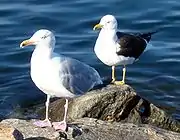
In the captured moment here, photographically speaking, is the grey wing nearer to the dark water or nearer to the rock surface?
Result: the rock surface

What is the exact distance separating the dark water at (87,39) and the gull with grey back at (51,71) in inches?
120

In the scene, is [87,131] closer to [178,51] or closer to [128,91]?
[128,91]

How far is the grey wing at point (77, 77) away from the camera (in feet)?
24.8

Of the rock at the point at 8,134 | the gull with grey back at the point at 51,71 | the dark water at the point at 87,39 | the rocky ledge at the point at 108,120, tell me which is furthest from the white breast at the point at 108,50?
the rock at the point at 8,134

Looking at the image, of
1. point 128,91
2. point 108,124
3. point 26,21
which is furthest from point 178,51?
point 108,124

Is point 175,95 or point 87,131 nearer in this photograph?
point 87,131

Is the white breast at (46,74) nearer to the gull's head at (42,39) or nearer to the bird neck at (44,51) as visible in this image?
the bird neck at (44,51)

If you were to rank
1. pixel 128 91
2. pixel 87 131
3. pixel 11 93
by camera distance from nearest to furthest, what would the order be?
pixel 87 131 → pixel 128 91 → pixel 11 93

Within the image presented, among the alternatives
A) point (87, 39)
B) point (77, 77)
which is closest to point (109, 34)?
point (77, 77)

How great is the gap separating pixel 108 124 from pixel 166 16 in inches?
318

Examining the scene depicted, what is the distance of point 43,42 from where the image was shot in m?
7.52

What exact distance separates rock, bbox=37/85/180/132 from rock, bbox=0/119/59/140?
101cm

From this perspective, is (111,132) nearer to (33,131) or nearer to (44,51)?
(33,131)

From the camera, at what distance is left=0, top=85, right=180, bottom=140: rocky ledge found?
24.3 ft
